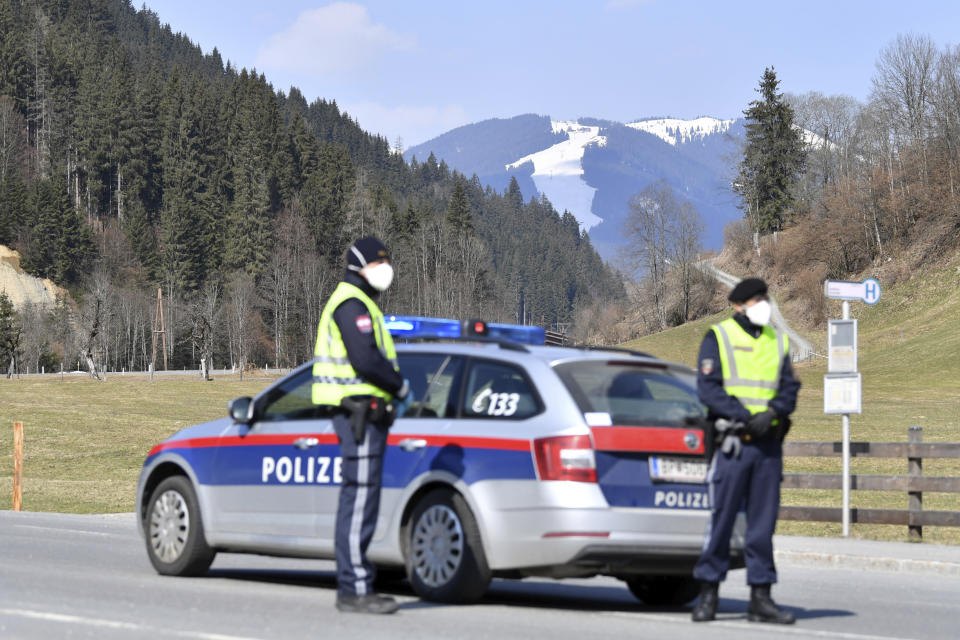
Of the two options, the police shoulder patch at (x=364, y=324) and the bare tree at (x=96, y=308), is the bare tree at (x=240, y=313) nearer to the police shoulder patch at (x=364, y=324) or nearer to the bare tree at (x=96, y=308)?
the bare tree at (x=96, y=308)

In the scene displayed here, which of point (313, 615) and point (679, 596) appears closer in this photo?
point (313, 615)

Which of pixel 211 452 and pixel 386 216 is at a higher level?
pixel 386 216

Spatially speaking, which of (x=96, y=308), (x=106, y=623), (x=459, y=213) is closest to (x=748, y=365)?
(x=106, y=623)

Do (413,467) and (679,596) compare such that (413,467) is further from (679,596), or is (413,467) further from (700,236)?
(700,236)

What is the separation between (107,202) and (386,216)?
122ft

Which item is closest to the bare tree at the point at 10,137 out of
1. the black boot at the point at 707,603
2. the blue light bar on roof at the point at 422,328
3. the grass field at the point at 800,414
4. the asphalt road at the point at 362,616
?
the grass field at the point at 800,414

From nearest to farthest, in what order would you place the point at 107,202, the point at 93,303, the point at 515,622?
1. the point at 515,622
2. the point at 93,303
3. the point at 107,202

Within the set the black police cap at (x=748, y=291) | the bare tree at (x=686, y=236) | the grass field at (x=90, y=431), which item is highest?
the bare tree at (x=686, y=236)

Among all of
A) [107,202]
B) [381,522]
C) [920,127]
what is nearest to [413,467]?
[381,522]

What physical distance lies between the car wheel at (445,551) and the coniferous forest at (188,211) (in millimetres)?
117863

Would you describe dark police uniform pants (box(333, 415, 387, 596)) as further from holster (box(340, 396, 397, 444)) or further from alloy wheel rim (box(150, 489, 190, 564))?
alloy wheel rim (box(150, 489, 190, 564))

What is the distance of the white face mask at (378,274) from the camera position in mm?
8297

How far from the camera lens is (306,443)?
938 centimetres

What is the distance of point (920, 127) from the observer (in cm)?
9544
